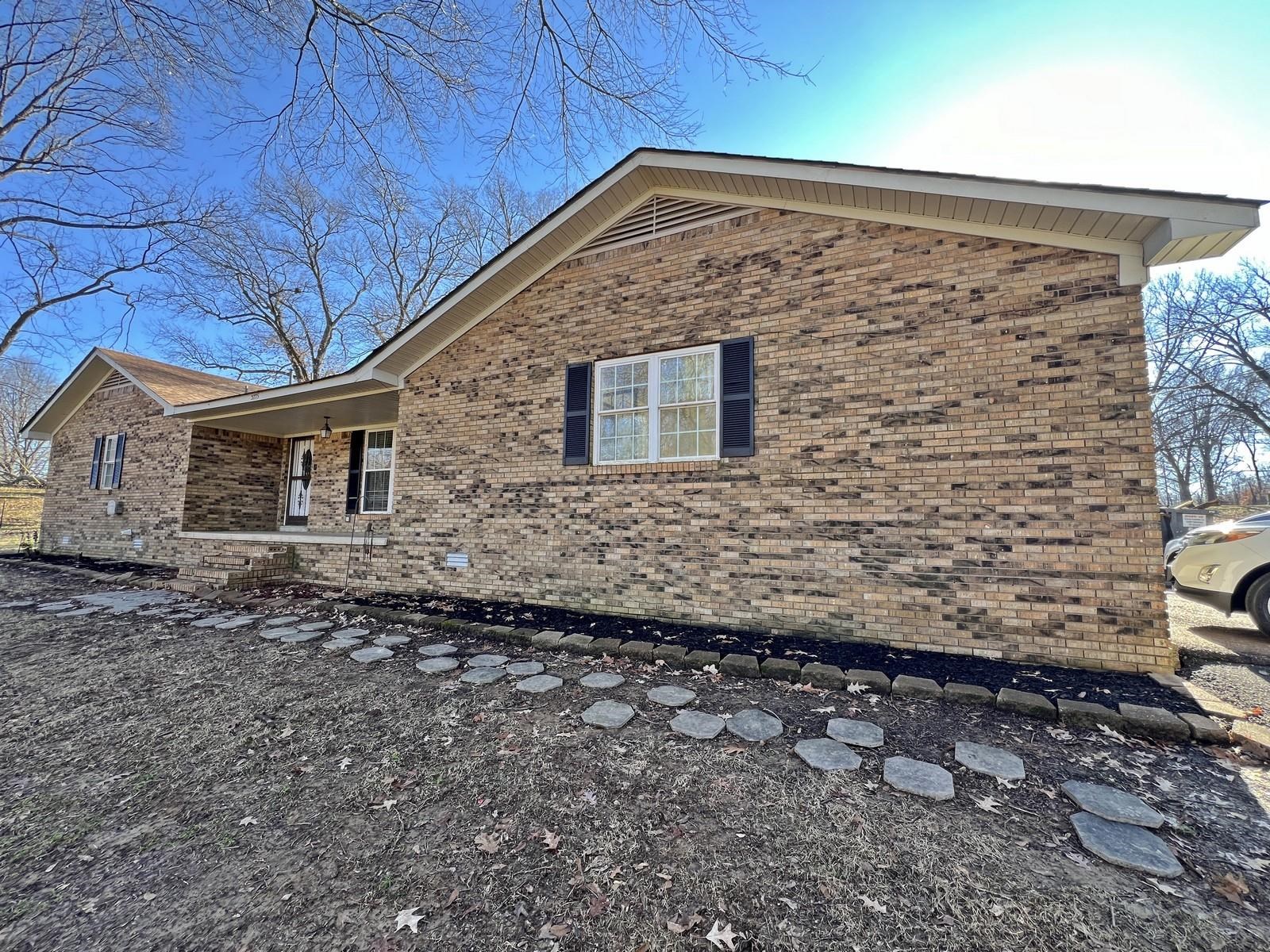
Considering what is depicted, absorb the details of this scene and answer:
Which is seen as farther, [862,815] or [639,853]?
[862,815]

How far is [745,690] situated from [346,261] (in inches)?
934

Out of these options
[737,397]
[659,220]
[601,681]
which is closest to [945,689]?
[601,681]

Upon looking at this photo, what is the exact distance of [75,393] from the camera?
13242 millimetres

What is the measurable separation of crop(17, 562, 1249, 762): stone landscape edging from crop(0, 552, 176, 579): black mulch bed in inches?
333

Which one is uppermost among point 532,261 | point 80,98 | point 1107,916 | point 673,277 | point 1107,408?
point 80,98

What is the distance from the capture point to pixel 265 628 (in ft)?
19.3

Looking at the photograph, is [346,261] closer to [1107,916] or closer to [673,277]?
[673,277]

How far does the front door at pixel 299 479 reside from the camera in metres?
12.1

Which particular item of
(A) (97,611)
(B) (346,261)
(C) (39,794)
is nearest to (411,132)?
(C) (39,794)

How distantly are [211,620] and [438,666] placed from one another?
4.00 m

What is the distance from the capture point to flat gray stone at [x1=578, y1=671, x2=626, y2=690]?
4.02m

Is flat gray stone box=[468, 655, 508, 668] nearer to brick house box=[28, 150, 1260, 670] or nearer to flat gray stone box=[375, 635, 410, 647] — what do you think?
flat gray stone box=[375, 635, 410, 647]

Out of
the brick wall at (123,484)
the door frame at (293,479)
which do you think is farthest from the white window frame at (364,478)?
the brick wall at (123,484)

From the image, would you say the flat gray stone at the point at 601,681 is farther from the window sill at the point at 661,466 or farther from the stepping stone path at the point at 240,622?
the stepping stone path at the point at 240,622
